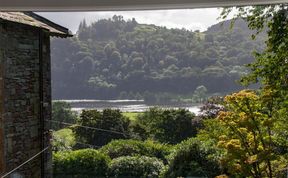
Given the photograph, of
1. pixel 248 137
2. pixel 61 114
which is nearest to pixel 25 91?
pixel 61 114

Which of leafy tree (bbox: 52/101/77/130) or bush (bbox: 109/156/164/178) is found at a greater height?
leafy tree (bbox: 52/101/77/130)

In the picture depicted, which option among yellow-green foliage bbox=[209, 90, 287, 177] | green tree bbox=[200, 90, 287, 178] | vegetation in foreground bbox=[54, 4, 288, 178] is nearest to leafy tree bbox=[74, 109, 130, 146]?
vegetation in foreground bbox=[54, 4, 288, 178]

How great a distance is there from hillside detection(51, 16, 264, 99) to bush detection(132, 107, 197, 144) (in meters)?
0.18

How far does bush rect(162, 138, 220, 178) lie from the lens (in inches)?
155

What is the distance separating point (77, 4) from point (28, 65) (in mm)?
1304

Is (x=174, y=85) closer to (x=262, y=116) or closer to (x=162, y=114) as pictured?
(x=162, y=114)

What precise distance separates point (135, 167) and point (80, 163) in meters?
0.54

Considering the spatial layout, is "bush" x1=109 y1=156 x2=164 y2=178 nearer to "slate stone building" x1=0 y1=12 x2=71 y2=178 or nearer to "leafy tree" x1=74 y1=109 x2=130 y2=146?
"leafy tree" x1=74 y1=109 x2=130 y2=146

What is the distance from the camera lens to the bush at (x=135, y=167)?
4008 mm

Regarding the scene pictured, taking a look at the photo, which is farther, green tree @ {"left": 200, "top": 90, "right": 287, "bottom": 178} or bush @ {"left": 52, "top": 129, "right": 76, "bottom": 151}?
bush @ {"left": 52, "top": 129, "right": 76, "bottom": 151}

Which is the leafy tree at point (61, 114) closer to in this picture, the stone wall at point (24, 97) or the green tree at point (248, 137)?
the stone wall at point (24, 97)

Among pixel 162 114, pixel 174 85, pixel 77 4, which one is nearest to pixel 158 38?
pixel 174 85

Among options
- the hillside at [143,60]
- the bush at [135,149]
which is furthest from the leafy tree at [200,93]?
the bush at [135,149]

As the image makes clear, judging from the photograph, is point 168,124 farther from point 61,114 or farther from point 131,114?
point 61,114
